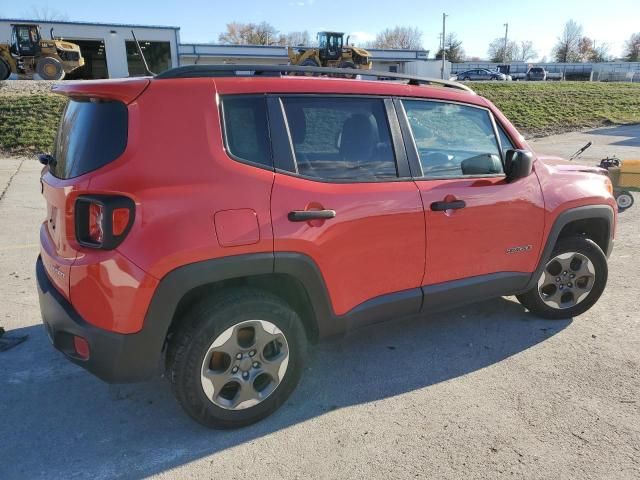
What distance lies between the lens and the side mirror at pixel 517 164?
3.39 meters

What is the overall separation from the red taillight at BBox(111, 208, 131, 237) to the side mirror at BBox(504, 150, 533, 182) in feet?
8.22

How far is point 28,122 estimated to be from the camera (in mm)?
14320

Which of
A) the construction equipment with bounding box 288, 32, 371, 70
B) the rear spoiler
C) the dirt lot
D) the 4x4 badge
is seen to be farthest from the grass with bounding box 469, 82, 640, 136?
the rear spoiler

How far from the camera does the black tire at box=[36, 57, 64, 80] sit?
23.1 metres

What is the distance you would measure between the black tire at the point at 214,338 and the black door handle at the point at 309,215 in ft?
1.48

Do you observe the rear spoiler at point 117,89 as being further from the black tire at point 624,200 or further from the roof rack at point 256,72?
the black tire at point 624,200

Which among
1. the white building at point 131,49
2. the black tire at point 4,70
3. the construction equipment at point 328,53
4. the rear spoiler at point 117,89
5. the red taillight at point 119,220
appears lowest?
the red taillight at point 119,220

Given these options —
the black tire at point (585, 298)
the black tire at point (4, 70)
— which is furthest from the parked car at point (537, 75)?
the black tire at point (585, 298)

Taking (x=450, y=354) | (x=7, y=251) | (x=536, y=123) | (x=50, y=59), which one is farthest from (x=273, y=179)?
(x=50, y=59)

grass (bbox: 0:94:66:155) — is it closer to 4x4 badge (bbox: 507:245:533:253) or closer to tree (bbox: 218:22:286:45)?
4x4 badge (bbox: 507:245:533:253)

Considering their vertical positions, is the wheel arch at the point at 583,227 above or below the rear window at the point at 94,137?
below

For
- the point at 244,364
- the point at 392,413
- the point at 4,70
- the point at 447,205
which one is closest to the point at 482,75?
the point at 4,70

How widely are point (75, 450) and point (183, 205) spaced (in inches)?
56.2

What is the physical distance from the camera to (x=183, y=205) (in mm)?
2377
